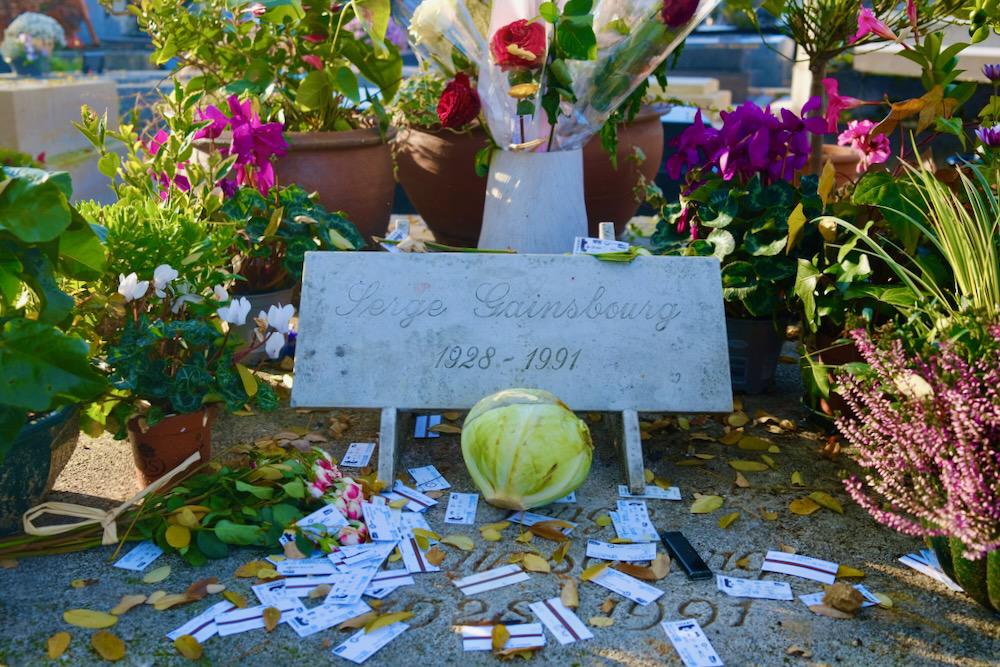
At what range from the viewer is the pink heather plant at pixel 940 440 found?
61.1 inches

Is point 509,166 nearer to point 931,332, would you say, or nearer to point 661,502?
A: point 661,502

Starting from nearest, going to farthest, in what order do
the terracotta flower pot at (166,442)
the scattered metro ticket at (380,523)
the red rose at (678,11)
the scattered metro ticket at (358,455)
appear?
the scattered metro ticket at (380,523) → the terracotta flower pot at (166,442) → the scattered metro ticket at (358,455) → the red rose at (678,11)

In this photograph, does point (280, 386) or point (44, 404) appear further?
point (280, 386)

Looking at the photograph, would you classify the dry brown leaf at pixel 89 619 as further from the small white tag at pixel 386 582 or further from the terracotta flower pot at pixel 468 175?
the terracotta flower pot at pixel 468 175

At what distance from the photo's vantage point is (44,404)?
166 centimetres

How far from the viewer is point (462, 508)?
6.93 ft

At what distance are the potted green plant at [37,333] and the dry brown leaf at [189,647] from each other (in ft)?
1.60

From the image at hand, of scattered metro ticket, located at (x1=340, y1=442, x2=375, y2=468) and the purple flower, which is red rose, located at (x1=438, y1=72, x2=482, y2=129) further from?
the purple flower

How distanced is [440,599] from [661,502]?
24.8 inches

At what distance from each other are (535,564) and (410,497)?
0.40 meters

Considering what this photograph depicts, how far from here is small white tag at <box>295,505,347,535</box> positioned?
76.2 inches

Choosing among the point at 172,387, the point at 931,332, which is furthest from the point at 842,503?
the point at 172,387

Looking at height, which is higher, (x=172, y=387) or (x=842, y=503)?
(x=172, y=387)

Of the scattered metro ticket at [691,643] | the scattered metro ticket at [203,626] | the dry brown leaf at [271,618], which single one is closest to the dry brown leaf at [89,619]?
the scattered metro ticket at [203,626]
